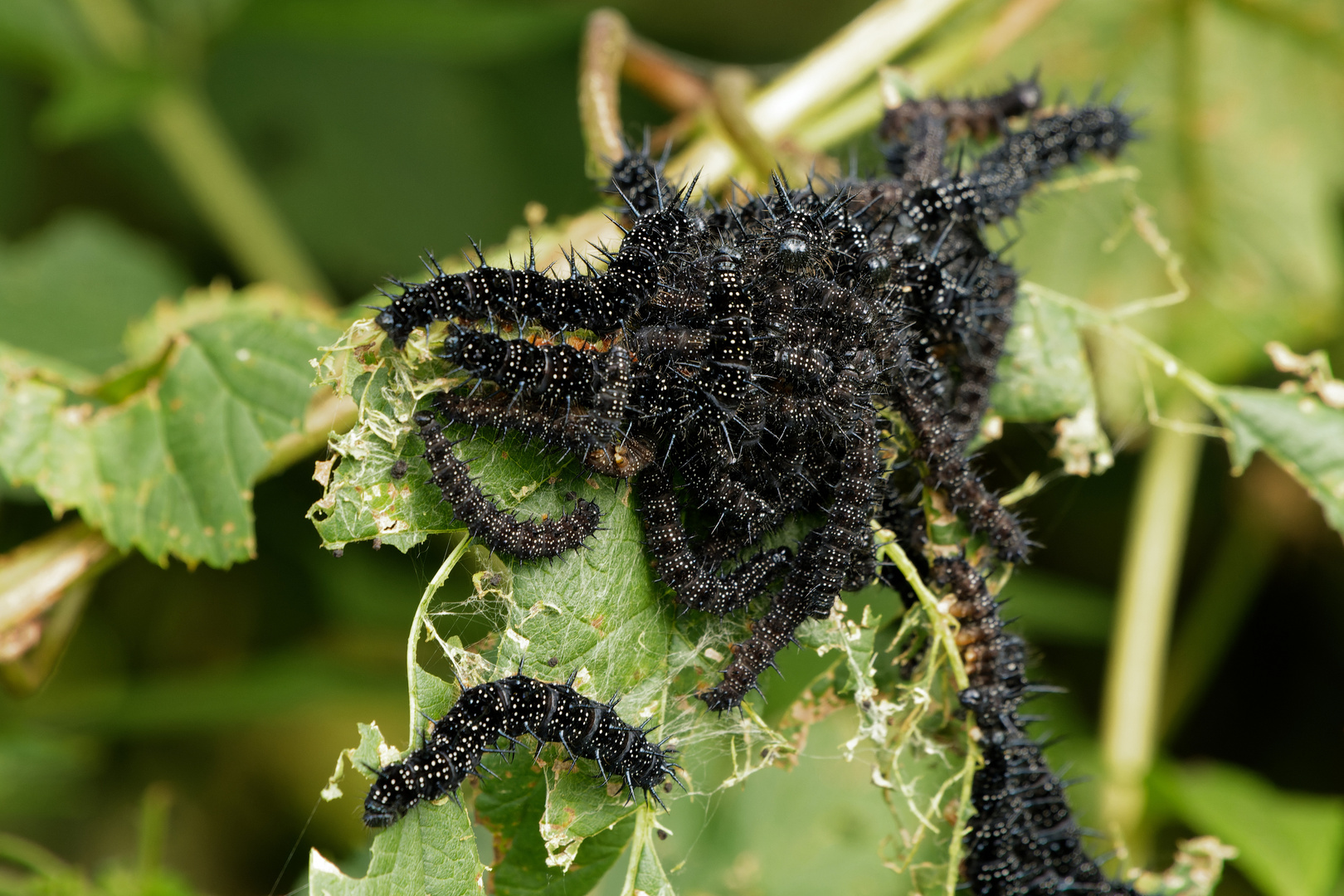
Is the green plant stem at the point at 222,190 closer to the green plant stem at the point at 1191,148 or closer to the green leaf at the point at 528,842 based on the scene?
the green leaf at the point at 528,842

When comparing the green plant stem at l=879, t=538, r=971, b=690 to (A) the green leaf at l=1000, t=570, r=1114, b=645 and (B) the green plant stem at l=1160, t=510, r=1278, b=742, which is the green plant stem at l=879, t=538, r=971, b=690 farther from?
(B) the green plant stem at l=1160, t=510, r=1278, b=742

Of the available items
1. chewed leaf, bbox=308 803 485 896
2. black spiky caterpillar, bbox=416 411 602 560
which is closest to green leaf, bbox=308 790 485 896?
chewed leaf, bbox=308 803 485 896

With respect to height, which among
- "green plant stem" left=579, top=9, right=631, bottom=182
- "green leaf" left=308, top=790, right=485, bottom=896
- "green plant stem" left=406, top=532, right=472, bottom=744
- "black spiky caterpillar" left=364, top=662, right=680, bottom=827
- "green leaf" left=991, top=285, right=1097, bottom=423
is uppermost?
"green plant stem" left=579, top=9, right=631, bottom=182

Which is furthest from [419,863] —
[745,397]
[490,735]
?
[745,397]

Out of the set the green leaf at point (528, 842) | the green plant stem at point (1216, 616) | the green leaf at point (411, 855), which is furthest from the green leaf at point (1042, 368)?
the green plant stem at point (1216, 616)

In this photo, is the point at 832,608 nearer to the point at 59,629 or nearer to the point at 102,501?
the point at 102,501

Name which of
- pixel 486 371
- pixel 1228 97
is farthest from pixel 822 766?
pixel 1228 97
